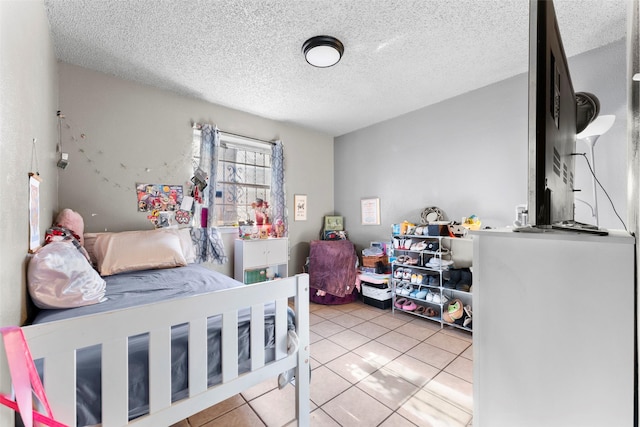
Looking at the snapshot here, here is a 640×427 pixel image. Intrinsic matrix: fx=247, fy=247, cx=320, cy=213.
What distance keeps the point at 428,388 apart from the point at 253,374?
1272mm

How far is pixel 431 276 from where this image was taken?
9.12 feet

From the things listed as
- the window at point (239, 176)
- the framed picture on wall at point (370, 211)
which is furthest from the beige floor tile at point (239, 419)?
the framed picture on wall at point (370, 211)

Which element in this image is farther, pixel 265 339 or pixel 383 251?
pixel 383 251

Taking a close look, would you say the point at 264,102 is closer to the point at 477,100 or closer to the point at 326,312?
the point at 477,100

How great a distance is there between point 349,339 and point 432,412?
3.17 ft

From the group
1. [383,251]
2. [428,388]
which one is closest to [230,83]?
[383,251]

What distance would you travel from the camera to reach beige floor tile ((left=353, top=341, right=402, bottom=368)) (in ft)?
6.54

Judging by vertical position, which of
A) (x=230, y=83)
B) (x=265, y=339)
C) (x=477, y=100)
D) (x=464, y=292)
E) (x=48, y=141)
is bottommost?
(x=464, y=292)

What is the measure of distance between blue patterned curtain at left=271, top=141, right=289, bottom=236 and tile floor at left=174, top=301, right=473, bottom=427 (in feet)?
5.32

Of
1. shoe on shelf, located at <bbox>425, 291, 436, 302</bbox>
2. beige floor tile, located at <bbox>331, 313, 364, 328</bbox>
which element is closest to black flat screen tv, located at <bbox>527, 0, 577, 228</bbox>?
shoe on shelf, located at <bbox>425, 291, 436, 302</bbox>

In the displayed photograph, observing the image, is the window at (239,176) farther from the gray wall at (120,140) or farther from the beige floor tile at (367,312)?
the beige floor tile at (367,312)

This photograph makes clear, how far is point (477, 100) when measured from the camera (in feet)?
8.68

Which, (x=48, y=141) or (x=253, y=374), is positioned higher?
(x=48, y=141)

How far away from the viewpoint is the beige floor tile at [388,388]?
1.58 m
